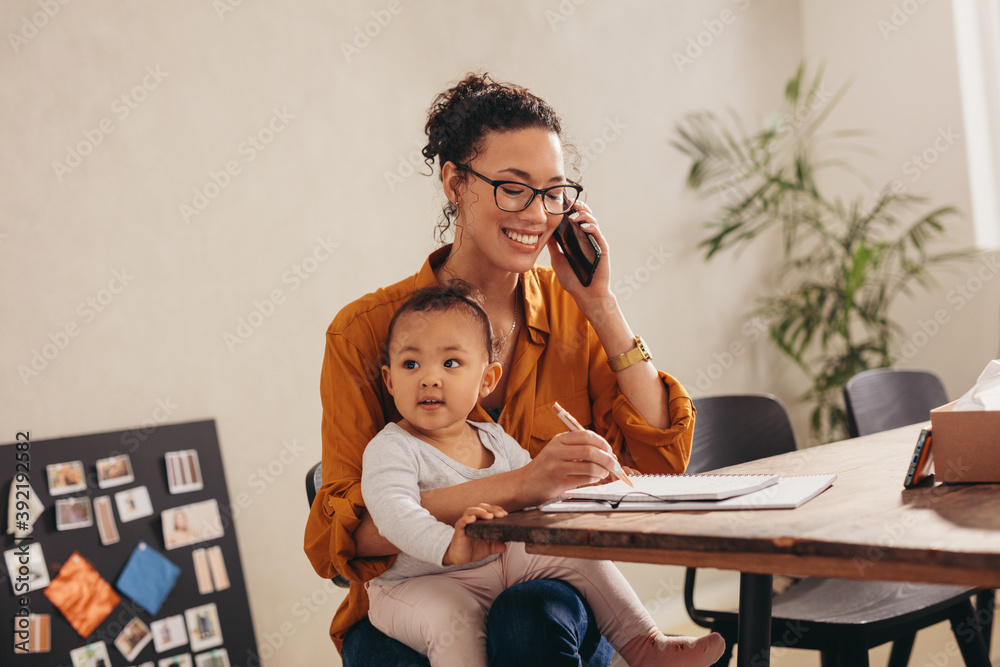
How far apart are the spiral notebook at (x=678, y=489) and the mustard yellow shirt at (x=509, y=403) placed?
0.34 metres

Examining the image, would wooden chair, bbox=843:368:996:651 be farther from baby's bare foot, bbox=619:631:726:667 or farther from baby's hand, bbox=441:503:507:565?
baby's hand, bbox=441:503:507:565

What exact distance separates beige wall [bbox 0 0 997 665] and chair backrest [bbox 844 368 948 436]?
1.18m

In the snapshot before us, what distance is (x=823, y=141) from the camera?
4.22 meters

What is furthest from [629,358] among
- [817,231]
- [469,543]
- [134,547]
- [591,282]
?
[817,231]

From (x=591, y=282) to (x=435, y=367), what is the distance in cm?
44

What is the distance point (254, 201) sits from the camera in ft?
8.48

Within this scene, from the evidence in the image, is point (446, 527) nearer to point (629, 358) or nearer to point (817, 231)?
point (629, 358)

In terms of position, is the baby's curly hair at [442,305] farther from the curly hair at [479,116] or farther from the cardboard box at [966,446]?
the cardboard box at [966,446]

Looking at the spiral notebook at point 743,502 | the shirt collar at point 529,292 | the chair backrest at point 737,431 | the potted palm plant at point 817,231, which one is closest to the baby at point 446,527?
the spiral notebook at point 743,502

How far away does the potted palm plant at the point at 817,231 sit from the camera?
3.69m

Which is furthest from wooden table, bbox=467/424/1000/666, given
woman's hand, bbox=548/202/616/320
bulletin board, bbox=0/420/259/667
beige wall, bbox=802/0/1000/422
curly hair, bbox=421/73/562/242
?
beige wall, bbox=802/0/1000/422

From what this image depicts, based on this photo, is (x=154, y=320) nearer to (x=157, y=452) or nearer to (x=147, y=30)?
(x=157, y=452)

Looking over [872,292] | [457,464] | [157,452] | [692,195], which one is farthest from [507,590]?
[872,292]

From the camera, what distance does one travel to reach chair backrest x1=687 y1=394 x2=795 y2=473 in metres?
2.00
